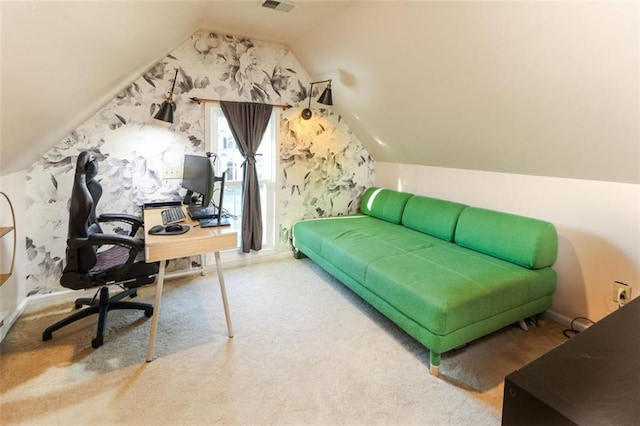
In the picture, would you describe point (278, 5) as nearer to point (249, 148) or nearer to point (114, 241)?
point (249, 148)

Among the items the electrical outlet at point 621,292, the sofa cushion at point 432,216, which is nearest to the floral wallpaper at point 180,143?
the sofa cushion at point 432,216

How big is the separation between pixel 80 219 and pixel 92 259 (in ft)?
0.89

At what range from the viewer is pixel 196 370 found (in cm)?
200

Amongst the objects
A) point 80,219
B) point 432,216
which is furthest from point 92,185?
point 432,216

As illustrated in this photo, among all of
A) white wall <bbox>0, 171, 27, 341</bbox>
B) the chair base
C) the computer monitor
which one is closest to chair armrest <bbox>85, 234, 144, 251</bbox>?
the chair base

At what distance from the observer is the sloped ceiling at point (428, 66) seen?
1.48 meters

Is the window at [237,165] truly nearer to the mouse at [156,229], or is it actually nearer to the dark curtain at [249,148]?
the dark curtain at [249,148]

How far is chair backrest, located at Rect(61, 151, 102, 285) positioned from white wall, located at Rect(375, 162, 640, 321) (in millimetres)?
3139

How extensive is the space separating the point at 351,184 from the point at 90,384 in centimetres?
323

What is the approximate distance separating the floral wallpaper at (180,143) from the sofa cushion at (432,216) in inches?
40.2

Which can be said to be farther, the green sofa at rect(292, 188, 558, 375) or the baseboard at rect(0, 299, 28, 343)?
the baseboard at rect(0, 299, 28, 343)

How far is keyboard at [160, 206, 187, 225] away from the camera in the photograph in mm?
2515

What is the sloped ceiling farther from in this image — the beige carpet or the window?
the beige carpet

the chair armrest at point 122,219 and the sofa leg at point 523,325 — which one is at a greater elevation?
the chair armrest at point 122,219
